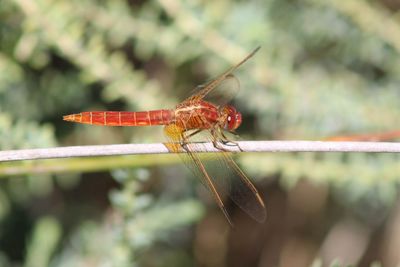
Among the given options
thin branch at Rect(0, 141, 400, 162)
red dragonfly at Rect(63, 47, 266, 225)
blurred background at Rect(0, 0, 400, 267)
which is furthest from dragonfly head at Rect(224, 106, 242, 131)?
thin branch at Rect(0, 141, 400, 162)

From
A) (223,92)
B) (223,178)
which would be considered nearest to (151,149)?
(223,178)

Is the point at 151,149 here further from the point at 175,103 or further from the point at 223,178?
the point at 175,103

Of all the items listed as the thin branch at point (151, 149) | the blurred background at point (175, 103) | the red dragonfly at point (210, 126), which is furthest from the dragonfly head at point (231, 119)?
the thin branch at point (151, 149)

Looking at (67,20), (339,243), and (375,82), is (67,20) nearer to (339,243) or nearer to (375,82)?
(375,82)

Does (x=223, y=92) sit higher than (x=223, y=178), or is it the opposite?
(x=223, y=92)

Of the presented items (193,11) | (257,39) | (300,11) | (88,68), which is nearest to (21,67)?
(88,68)
